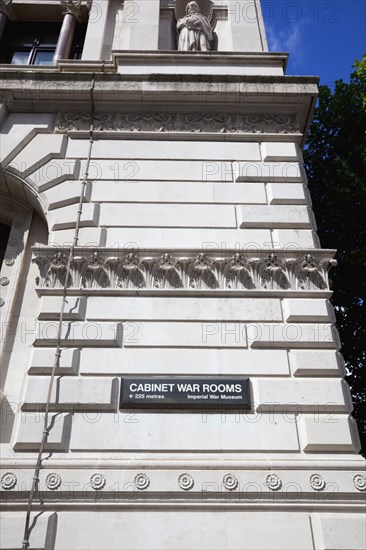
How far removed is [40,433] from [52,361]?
1.33 meters

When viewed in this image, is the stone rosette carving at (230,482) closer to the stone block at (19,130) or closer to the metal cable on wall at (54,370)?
the metal cable on wall at (54,370)

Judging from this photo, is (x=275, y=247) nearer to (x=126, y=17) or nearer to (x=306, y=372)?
(x=306, y=372)

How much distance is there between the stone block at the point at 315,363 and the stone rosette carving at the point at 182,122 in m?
6.27

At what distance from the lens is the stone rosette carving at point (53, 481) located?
307 inches

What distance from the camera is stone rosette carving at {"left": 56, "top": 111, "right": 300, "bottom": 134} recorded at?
1290cm

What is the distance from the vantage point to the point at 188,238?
10836 millimetres

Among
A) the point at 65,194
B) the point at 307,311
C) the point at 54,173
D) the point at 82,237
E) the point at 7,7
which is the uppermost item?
the point at 7,7

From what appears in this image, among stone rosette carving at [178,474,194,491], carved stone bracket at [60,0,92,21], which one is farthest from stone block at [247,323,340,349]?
carved stone bracket at [60,0,92,21]

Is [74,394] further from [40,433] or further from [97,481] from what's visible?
[97,481]

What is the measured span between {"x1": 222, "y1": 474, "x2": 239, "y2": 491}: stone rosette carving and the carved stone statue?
12.6 meters

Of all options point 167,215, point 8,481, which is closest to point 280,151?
point 167,215

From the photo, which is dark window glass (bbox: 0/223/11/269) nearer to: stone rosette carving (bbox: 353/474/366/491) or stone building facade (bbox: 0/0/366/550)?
stone building facade (bbox: 0/0/366/550)

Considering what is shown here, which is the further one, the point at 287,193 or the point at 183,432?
the point at 287,193

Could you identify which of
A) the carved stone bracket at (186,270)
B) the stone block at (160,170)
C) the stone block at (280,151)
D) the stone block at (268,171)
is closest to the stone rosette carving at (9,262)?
the carved stone bracket at (186,270)
